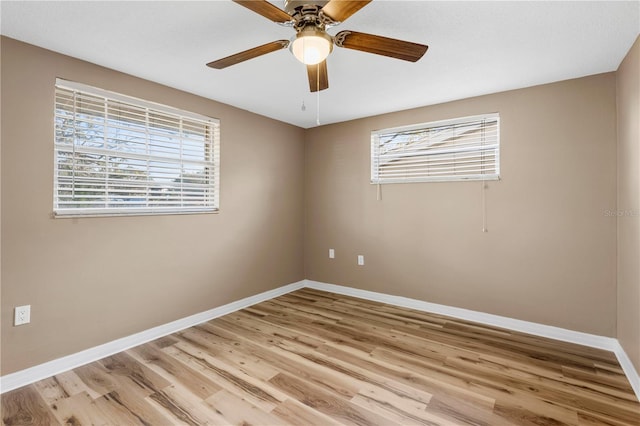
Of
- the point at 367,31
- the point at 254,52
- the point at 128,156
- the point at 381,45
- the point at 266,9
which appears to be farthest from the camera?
the point at 128,156

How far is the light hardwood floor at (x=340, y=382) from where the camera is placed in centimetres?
180

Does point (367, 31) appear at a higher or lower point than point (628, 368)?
higher

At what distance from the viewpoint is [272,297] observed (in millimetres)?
4027

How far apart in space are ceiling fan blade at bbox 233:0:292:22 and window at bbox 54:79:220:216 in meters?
1.82

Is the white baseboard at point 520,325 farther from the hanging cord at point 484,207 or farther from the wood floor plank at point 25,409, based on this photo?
the wood floor plank at point 25,409

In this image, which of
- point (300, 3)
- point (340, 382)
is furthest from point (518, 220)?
point (300, 3)

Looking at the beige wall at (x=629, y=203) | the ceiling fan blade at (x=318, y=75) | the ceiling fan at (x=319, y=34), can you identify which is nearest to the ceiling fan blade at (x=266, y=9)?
the ceiling fan at (x=319, y=34)

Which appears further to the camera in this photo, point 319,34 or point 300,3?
point 319,34

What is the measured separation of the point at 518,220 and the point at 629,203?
820mm

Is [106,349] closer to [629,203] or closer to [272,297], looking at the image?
[272,297]

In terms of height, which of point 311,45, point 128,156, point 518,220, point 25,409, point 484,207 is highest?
point 311,45

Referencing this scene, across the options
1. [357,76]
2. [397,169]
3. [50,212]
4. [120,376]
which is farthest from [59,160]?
[397,169]

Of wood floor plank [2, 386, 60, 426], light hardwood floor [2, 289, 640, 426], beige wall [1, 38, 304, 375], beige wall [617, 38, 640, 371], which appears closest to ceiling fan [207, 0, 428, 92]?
beige wall [1, 38, 304, 375]

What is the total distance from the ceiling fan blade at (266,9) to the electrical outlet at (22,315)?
2418mm
